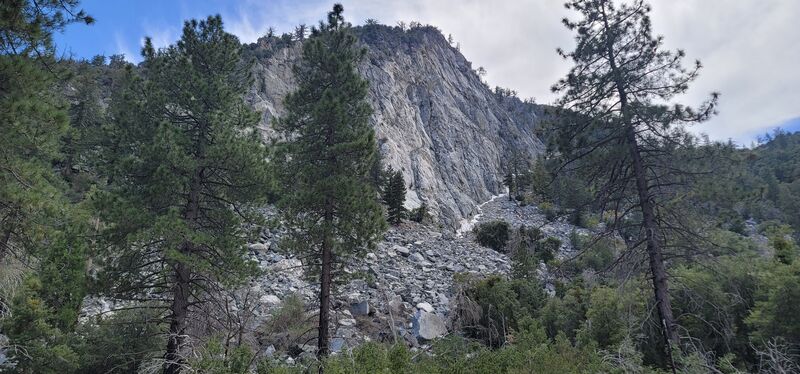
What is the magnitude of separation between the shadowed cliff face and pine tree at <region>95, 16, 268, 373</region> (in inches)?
843

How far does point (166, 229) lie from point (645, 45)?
10.9 m

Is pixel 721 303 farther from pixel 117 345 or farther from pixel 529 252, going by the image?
pixel 117 345

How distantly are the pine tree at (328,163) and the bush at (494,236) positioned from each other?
2356 cm

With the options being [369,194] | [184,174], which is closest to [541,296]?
[369,194]

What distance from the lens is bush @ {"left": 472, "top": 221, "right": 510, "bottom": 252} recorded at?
3256cm

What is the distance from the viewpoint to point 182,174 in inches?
358

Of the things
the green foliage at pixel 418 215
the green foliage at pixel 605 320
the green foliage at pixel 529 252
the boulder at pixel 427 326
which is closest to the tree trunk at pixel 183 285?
the boulder at pixel 427 326

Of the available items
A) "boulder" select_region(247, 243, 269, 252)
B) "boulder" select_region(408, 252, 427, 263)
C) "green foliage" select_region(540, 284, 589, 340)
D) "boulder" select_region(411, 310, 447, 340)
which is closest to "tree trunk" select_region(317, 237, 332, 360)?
"boulder" select_region(411, 310, 447, 340)

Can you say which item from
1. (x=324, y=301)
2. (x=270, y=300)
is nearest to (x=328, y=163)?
(x=324, y=301)

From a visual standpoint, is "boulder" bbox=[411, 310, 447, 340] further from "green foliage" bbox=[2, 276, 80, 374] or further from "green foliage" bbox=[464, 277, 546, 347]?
"green foliage" bbox=[2, 276, 80, 374]

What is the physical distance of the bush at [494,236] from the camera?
107 ft

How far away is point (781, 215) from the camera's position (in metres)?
40.6

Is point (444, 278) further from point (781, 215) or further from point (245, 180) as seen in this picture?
point (781, 215)

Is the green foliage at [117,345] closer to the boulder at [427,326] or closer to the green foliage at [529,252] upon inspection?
the boulder at [427,326]
